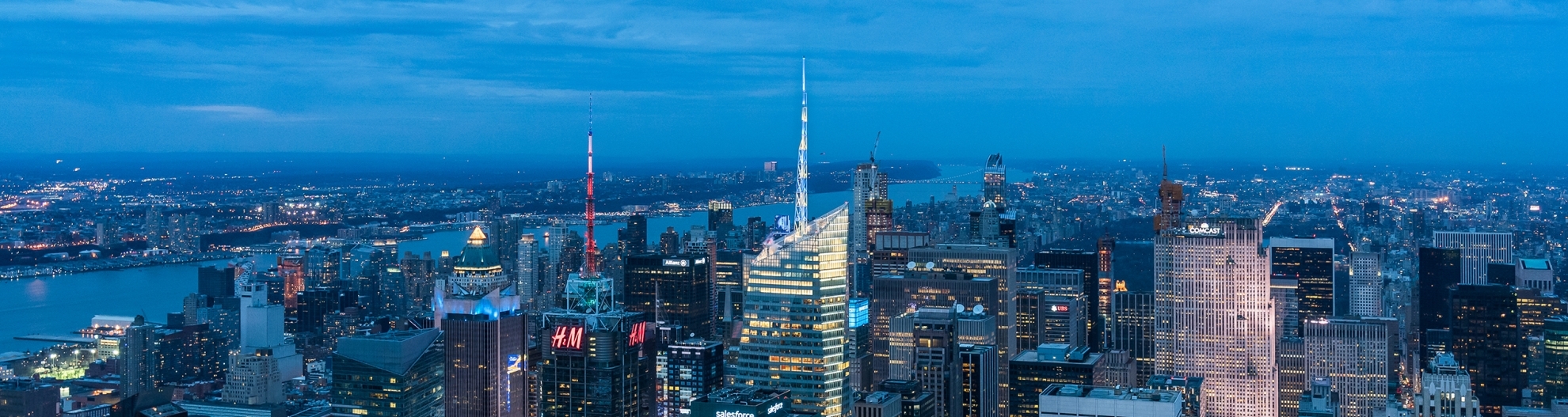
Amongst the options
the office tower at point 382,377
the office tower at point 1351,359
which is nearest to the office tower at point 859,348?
the office tower at point 382,377

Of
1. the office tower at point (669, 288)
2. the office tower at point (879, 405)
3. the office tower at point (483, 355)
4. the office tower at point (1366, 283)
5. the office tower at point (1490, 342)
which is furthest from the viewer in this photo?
the office tower at point (1366, 283)

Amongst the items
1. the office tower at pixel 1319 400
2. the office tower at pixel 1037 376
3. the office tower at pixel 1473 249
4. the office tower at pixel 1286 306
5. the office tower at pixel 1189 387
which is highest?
the office tower at pixel 1473 249

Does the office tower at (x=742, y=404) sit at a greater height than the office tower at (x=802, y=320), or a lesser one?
lesser

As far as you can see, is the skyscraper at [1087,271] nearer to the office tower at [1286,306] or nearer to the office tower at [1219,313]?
the office tower at [1219,313]

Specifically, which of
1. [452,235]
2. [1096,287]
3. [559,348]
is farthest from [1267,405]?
[452,235]

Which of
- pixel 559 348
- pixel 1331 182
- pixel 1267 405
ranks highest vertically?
pixel 1331 182

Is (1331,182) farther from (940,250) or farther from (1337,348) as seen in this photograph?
(940,250)

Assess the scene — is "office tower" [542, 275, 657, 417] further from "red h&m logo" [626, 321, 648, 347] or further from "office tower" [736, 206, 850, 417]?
"office tower" [736, 206, 850, 417]

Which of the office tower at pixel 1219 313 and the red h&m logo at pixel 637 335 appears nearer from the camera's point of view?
the red h&m logo at pixel 637 335
